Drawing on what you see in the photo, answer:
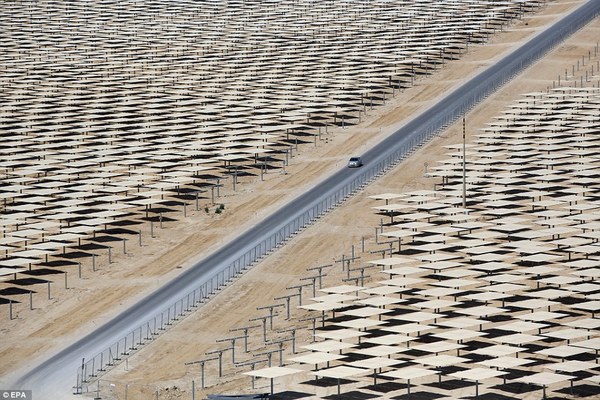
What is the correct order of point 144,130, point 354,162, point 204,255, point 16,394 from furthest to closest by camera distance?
point 144,130
point 354,162
point 204,255
point 16,394

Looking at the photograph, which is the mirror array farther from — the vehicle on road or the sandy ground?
the vehicle on road

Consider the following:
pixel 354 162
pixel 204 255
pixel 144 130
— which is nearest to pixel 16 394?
pixel 204 255

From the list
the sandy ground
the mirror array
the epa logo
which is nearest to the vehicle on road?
the sandy ground

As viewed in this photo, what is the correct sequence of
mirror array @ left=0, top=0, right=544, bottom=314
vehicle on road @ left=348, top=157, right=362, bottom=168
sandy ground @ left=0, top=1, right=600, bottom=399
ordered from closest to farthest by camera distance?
1. sandy ground @ left=0, top=1, right=600, bottom=399
2. mirror array @ left=0, top=0, right=544, bottom=314
3. vehicle on road @ left=348, top=157, right=362, bottom=168

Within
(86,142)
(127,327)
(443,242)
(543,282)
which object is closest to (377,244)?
(443,242)

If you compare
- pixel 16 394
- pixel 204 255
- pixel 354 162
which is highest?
pixel 354 162

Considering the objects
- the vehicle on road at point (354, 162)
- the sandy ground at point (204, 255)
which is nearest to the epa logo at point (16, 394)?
the sandy ground at point (204, 255)

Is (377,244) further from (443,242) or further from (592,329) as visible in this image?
(592,329)

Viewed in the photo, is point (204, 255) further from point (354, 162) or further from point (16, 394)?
point (16, 394)
